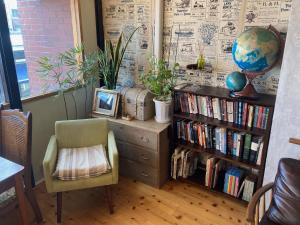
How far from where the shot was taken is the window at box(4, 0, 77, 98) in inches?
85.7

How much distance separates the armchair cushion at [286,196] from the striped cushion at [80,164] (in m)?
1.19

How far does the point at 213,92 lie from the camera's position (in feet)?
6.88

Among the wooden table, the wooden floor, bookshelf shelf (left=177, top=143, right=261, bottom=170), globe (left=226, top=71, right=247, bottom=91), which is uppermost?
globe (left=226, top=71, right=247, bottom=91)

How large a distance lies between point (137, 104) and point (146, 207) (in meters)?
0.96

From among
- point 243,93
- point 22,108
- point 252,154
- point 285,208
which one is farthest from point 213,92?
point 22,108

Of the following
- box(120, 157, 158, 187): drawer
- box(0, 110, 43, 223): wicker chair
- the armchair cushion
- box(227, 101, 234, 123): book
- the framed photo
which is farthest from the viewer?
the framed photo

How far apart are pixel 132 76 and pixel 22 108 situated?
1.19 meters

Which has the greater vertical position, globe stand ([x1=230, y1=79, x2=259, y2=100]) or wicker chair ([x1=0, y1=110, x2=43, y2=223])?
globe stand ([x1=230, y1=79, x2=259, y2=100])

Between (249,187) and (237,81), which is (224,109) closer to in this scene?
(237,81)

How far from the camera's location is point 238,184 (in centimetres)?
215

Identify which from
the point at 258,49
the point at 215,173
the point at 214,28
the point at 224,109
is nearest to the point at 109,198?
the point at 215,173

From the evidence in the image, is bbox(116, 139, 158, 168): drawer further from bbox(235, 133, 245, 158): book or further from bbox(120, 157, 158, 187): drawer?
bbox(235, 133, 245, 158): book

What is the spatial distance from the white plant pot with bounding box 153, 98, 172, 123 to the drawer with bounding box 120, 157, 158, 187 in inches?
19.5

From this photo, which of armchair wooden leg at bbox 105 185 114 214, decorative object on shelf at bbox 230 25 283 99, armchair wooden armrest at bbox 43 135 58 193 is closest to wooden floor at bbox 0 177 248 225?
armchair wooden leg at bbox 105 185 114 214
